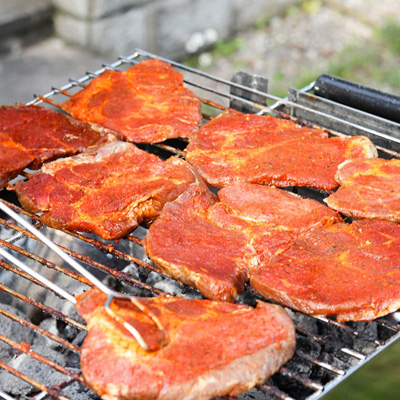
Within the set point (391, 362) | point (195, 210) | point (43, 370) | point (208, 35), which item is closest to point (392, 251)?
point (391, 362)

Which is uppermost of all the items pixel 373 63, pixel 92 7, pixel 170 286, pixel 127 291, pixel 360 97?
pixel 360 97

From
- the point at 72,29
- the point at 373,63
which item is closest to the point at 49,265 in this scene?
the point at 72,29

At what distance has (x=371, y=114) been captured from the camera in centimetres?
392

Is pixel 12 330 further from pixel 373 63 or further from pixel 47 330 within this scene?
pixel 373 63

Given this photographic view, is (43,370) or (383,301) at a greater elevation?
(383,301)

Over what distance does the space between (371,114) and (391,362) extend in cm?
176

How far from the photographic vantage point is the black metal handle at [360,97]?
3.87 metres

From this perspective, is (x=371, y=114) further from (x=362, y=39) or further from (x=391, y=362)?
(x=362, y=39)

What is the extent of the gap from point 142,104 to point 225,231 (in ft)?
4.31

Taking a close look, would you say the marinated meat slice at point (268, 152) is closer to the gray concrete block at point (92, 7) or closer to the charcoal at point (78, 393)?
the charcoal at point (78, 393)

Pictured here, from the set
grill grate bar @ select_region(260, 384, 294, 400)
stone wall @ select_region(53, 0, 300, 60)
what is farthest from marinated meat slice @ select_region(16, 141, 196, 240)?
stone wall @ select_region(53, 0, 300, 60)

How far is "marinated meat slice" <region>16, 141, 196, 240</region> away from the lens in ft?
10.5

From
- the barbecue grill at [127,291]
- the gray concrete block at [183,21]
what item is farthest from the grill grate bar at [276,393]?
the gray concrete block at [183,21]

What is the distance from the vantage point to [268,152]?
12.0ft
